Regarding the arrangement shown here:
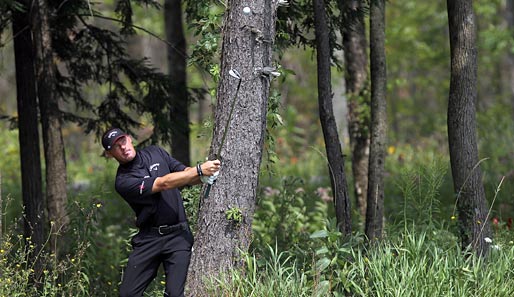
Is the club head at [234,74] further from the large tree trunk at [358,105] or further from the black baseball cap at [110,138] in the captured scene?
the large tree trunk at [358,105]

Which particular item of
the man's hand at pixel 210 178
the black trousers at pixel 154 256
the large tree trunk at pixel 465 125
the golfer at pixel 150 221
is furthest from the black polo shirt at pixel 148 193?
the large tree trunk at pixel 465 125

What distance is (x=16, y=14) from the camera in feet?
29.5

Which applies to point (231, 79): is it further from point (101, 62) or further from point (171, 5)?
point (171, 5)

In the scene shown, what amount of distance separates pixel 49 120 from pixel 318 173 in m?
7.46

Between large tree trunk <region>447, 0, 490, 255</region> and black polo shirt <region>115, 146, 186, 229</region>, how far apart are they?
261cm

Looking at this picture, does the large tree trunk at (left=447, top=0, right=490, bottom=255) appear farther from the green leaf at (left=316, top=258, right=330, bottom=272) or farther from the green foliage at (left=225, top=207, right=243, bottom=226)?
the green foliage at (left=225, top=207, right=243, bottom=226)

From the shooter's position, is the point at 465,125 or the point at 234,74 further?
the point at 465,125

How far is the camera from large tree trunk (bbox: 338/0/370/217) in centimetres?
1102

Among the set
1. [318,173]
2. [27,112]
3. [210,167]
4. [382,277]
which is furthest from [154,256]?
[318,173]

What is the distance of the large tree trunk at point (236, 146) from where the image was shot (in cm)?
638

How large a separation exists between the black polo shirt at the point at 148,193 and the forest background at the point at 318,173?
1.89ft

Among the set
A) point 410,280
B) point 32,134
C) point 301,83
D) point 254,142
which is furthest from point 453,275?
point 301,83

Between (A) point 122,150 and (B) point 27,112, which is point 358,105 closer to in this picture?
(B) point 27,112

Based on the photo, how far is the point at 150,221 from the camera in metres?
6.64
